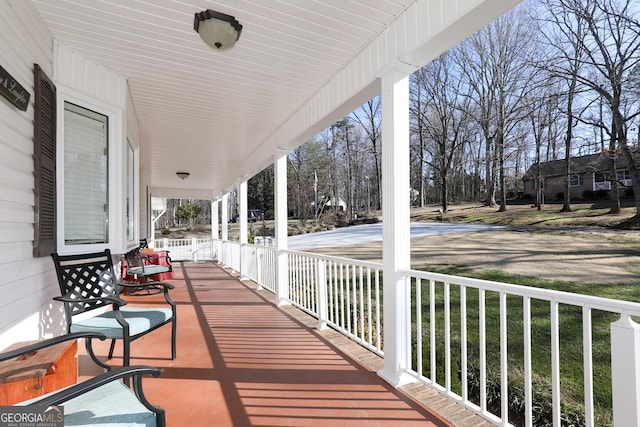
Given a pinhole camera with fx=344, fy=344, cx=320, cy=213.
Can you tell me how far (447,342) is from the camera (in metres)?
2.26

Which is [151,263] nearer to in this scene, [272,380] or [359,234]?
[272,380]

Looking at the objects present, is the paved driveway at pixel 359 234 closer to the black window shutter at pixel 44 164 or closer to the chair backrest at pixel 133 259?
the chair backrest at pixel 133 259

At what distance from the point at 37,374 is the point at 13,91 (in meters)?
1.57

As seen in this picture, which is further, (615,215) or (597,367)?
(615,215)

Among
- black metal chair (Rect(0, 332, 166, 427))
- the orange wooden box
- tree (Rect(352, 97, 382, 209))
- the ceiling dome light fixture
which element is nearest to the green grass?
black metal chair (Rect(0, 332, 166, 427))

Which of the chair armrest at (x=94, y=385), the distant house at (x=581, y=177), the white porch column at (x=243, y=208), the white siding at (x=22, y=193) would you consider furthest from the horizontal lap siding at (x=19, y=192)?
the distant house at (x=581, y=177)

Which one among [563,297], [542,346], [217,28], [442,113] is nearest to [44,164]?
[217,28]

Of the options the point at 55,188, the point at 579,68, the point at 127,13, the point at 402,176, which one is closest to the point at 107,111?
the point at 55,188

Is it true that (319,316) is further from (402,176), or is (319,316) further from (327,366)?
(402,176)

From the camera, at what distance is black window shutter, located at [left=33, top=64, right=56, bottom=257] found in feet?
7.72

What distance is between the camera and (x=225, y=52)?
2961 mm

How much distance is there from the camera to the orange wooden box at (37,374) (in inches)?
57.5

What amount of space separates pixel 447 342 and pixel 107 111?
357cm

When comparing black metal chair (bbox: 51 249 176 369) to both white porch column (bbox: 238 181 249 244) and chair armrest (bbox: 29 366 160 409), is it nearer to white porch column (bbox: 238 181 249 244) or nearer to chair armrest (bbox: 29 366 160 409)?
chair armrest (bbox: 29 366 160 409)
